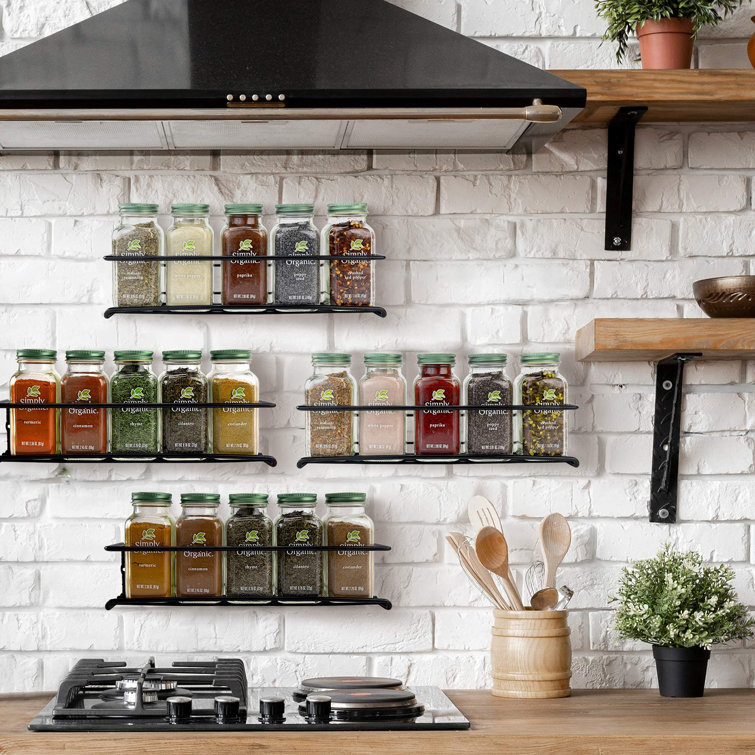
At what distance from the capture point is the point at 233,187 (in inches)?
83.4

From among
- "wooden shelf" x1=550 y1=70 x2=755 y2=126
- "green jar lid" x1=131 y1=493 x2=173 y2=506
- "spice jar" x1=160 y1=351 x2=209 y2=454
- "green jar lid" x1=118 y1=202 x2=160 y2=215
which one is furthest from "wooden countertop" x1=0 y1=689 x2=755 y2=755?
"wooden shelf" x1=550 y1=70 x2=755 y2=126

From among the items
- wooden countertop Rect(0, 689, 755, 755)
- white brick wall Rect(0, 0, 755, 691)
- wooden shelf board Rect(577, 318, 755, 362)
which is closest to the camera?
wooden countertop Rect(0, 689, 755, 755)

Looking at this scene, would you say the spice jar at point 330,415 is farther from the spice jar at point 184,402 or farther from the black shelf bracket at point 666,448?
the black shelf bracket at point 666,448

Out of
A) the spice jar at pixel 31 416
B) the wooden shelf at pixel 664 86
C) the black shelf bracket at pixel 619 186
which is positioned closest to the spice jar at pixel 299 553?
the spice jar at pixel 31 416

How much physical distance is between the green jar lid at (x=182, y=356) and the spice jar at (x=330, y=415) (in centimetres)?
22

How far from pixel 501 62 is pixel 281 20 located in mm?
366

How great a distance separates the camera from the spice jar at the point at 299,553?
1.95 meters

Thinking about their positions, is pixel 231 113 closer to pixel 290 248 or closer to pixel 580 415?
pixel 290 248

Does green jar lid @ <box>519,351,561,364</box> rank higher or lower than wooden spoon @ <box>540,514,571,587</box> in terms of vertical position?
higher

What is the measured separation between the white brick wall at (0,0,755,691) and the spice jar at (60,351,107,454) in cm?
11

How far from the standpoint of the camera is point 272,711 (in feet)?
5.47

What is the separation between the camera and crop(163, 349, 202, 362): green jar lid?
1986 mm

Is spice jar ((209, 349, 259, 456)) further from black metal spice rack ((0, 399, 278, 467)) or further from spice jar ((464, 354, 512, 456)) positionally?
spice jar ((464, 354, 512, 456))

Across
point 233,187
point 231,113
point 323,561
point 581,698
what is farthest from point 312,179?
point 581,698
